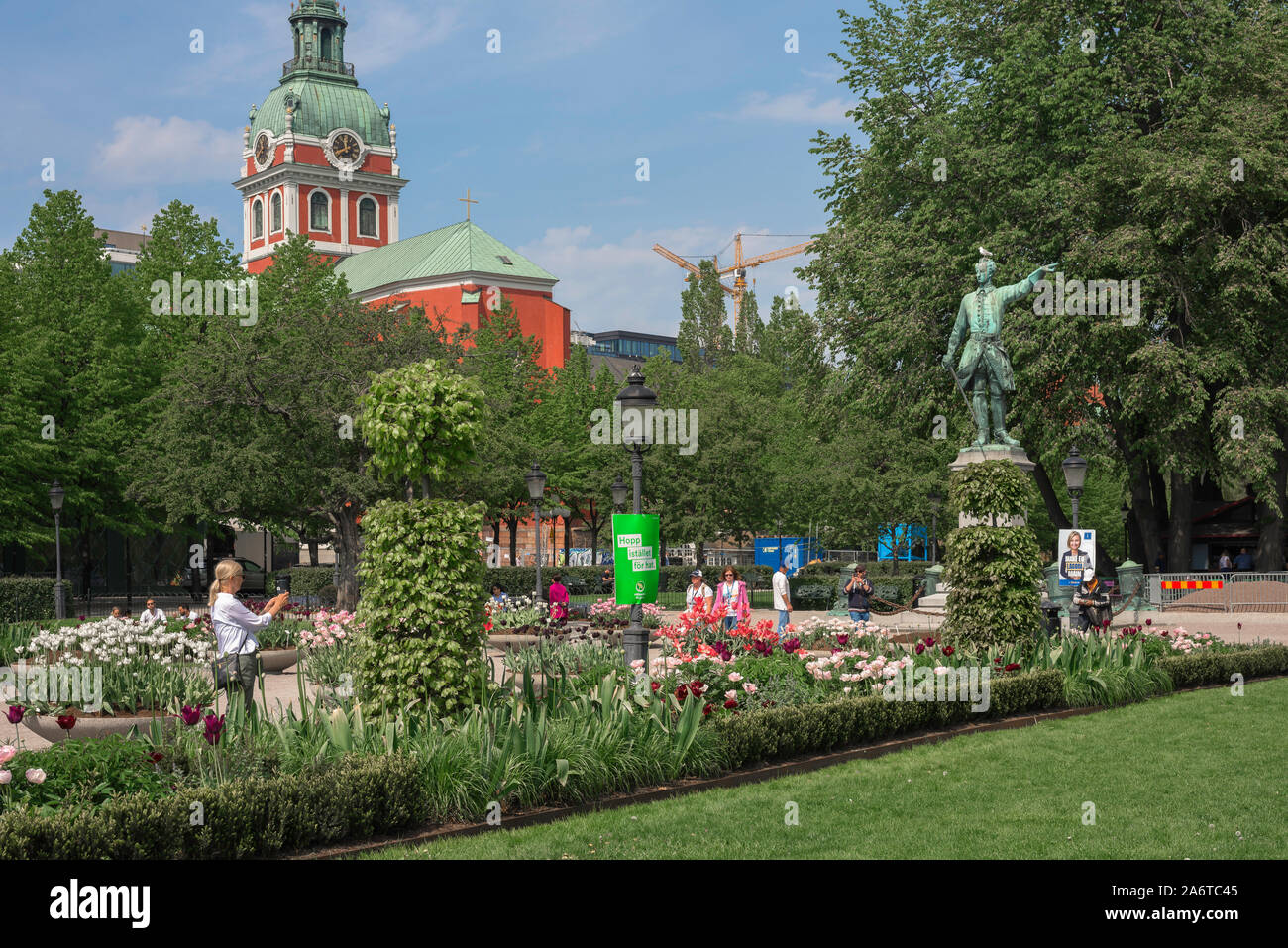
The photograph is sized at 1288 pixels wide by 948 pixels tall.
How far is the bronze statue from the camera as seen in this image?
1838 centimetres

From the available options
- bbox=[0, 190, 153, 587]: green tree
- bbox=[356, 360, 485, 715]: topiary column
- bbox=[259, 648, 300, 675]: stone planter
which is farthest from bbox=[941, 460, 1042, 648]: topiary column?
bbox=[0, 190, 153, 587]: green tree

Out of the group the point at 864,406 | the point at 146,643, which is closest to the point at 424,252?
the point at 864,406

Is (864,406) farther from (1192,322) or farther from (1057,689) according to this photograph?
(1057,689)

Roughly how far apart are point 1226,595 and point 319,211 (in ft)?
237

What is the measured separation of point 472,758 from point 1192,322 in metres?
25.6

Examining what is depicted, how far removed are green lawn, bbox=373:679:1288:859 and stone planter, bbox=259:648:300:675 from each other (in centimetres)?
1061

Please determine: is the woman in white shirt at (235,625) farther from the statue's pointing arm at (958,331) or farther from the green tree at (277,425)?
the green tree at (277,425)

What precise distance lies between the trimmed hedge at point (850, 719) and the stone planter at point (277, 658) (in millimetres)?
9938

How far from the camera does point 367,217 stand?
88.2m

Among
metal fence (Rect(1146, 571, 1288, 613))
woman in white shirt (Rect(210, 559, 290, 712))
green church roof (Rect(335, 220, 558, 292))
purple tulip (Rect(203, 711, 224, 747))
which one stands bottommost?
metal fence (Rect(1146, 571, 1288, 613))

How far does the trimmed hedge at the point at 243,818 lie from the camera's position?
240 inches

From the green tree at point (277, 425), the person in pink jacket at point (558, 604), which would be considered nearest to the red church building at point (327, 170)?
the green tree at point (277, 425)

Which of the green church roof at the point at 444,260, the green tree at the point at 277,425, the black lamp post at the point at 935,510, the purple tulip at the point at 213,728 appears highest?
the green church roof at the point at 444,260

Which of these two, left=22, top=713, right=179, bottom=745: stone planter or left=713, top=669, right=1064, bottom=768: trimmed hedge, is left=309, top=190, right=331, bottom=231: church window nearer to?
left=22, top=713, right=179, bottom=745: stone planter
